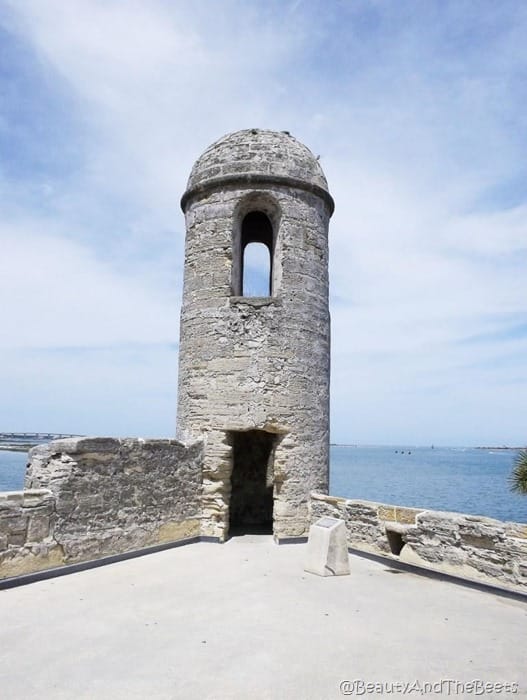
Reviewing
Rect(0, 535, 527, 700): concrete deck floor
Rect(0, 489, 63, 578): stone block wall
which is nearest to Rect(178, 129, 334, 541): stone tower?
Rect(0, 535, 527, 700): concrete deck floor

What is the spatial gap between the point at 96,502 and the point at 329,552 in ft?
9.83

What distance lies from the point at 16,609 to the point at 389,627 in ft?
11.3

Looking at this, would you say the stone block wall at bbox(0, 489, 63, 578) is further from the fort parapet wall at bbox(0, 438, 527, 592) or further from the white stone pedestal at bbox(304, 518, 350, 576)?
the white stone pedestal at bbox(304, 518, 350, 576)

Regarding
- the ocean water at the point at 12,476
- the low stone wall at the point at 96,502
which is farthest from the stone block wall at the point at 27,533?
the ocean water at the point at 12,476

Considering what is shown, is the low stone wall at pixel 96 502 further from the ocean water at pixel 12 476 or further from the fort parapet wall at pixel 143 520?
the ocean water at pixel 12 476

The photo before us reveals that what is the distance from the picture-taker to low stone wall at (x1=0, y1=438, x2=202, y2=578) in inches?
237

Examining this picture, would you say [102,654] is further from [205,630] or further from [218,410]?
[218,410]

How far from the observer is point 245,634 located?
4590mm

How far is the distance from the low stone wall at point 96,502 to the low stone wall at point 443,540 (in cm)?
243

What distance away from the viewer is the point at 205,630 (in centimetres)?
466

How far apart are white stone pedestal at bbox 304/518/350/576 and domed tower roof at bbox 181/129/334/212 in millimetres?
5765

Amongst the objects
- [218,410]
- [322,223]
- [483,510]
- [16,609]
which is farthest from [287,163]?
[483,510]

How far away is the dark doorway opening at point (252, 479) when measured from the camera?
439 inches

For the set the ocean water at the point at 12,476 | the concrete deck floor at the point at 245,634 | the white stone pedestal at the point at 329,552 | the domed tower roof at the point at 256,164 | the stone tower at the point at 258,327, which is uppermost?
the domed tower roof at the point at 256,164
